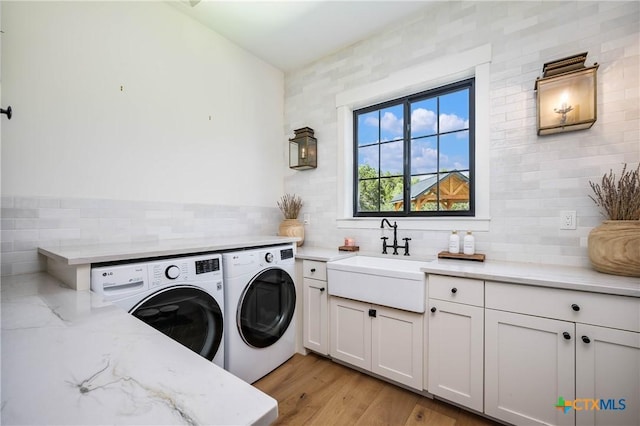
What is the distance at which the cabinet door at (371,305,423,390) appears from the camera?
1.75 m

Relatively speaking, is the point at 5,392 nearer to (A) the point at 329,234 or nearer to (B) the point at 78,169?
(B) the point at 78,169

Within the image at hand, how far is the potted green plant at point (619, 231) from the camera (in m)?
1.39

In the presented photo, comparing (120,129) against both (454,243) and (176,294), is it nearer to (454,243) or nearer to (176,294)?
(176,294)

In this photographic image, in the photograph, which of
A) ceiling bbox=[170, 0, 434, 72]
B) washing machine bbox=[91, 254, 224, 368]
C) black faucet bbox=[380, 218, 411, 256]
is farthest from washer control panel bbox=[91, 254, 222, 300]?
ceiling bbox=[170, 0, 434, 72]

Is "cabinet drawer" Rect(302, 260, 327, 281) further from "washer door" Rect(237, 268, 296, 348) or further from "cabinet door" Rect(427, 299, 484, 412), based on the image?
"cabinet door" Rect(427, 299, 484, 412)

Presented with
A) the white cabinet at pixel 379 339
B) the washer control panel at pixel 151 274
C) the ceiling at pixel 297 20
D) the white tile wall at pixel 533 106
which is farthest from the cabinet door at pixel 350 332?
the ceiling at pixel 297 20

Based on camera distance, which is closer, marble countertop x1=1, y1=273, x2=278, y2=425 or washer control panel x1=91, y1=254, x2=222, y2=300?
marble countertop x1=1, y1=273, x2=278, y2=425

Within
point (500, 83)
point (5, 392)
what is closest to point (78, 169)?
point (5, 392)

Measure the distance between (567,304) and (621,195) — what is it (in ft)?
2.29

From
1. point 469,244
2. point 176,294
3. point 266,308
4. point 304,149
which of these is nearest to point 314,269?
point 266,308

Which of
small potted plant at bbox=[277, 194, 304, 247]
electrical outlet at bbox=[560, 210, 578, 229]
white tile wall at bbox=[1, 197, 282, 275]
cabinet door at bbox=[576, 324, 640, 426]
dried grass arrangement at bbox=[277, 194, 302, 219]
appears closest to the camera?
cabinet door at bbox=[576, 324, 640, 426]

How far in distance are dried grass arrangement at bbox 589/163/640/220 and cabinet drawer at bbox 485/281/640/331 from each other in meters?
0.54

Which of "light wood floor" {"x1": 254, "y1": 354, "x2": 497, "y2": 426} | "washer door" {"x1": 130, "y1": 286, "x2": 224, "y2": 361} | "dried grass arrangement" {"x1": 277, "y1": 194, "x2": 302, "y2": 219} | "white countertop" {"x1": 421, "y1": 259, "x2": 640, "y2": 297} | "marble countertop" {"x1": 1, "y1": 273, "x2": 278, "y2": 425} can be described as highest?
"dried grass arrangement" {"x1": 277, "y1": 194, "x2": 302, "y2": 219}

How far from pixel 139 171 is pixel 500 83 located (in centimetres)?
266
